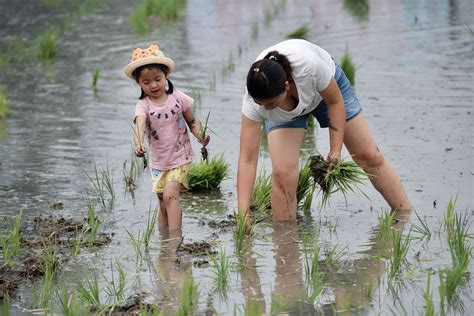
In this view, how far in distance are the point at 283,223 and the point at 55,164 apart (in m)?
2.46

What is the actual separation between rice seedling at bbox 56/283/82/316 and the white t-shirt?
143 cm

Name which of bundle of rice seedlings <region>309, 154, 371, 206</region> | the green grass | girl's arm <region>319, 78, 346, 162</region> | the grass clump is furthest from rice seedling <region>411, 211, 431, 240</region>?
the green grass

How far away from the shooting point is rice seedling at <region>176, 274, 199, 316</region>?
201 inches

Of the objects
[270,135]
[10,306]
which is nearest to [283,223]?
[270,135]

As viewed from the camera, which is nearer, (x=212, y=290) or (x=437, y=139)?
(x=212, y=290)

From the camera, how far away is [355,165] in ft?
21.4

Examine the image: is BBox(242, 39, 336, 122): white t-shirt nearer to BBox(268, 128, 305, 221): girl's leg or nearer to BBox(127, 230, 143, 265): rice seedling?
BBox(268, 128, 305, 221): girl's leg

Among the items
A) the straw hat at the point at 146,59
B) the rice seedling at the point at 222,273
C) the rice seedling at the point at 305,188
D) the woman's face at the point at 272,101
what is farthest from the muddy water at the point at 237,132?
the straw hat at the point at 146,59

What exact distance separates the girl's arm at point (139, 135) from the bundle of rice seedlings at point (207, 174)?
110 centimetres

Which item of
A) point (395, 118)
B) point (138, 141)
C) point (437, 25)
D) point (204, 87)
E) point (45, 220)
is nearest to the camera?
point (138, 141)

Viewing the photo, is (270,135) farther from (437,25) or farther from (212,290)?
(437,25)

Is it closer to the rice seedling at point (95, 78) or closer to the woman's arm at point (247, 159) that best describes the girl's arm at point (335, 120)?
the woman's arm at point (247, 159)

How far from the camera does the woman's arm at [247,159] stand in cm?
638

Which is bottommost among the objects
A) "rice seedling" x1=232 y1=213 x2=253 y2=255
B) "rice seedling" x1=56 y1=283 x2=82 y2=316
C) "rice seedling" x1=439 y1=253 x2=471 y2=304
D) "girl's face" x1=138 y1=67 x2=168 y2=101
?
"rice seedling" x1=56 y1=283 x2=82 y2=316
